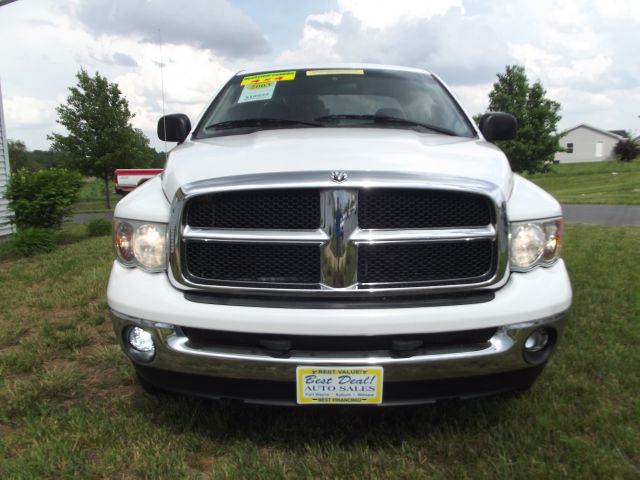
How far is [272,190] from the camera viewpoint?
7.18ft

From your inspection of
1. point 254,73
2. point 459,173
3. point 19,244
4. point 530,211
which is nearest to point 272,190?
point 459,173

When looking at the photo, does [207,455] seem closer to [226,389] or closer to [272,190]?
[226,389]

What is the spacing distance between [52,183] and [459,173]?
8594 millimetres

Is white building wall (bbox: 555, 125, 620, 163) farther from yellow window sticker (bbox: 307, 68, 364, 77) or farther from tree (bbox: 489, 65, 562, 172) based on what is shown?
yellow window sticker (bbox: 307, 68, 364, 77)

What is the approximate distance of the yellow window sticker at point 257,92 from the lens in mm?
3619

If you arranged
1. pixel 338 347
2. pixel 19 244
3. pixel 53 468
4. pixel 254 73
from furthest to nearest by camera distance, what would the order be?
pixel 19 244 → pixel 254 73 → pixel 53 468 → pixel 338 347

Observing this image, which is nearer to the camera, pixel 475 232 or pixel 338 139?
pixel 475 232

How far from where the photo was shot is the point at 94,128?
25609mm

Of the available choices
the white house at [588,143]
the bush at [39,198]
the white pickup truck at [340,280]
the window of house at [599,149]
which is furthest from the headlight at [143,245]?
the window of house at [599,149]

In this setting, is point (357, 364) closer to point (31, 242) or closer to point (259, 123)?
point (259, 123)

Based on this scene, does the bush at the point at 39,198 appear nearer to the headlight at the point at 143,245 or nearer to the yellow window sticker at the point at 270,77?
the yellow window sticker at the point at 270,77

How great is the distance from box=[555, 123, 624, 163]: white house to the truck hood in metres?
72.7

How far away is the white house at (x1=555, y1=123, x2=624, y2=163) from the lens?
6894 cm

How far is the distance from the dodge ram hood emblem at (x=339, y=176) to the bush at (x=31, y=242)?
7.48 meters
